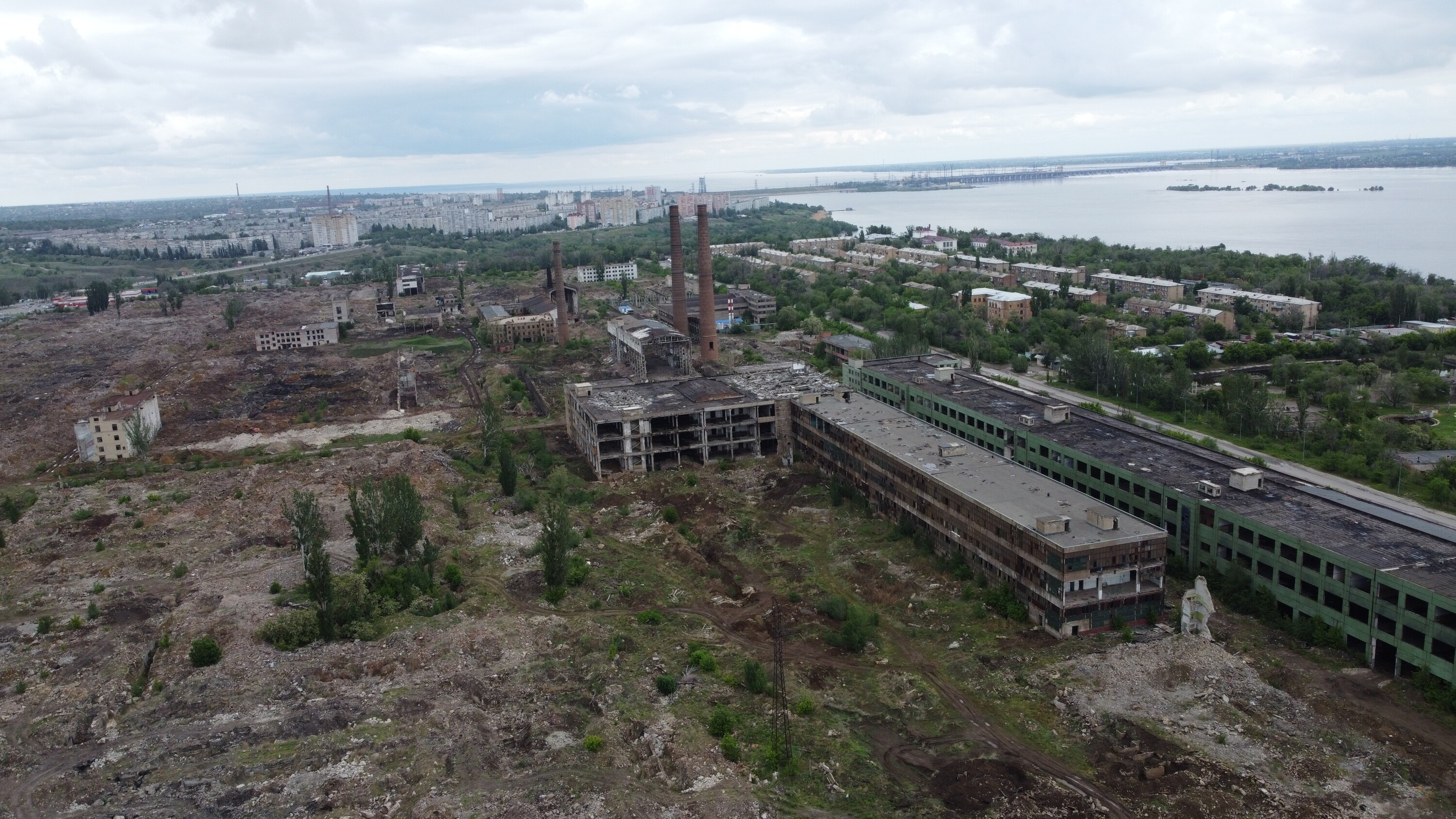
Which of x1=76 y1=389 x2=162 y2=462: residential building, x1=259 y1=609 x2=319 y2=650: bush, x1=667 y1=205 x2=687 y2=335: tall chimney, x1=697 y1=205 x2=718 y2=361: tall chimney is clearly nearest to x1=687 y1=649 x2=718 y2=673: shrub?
x1=259 y1=609 x2=319 y2=650: bush

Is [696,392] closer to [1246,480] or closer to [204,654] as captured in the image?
[1246,480]

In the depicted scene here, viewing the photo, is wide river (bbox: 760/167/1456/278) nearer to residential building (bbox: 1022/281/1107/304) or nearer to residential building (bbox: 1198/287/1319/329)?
residential building (bbox: 1198/287/1319/329)

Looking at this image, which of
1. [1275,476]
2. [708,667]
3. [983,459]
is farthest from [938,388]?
[708,667]

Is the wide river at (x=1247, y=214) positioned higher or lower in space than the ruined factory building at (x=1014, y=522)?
higher

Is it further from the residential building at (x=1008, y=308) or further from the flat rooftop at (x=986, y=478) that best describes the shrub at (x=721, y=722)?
the residential building at (x=1008, y=308)

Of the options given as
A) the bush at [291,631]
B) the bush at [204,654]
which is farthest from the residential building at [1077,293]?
the bush at [204,654]
